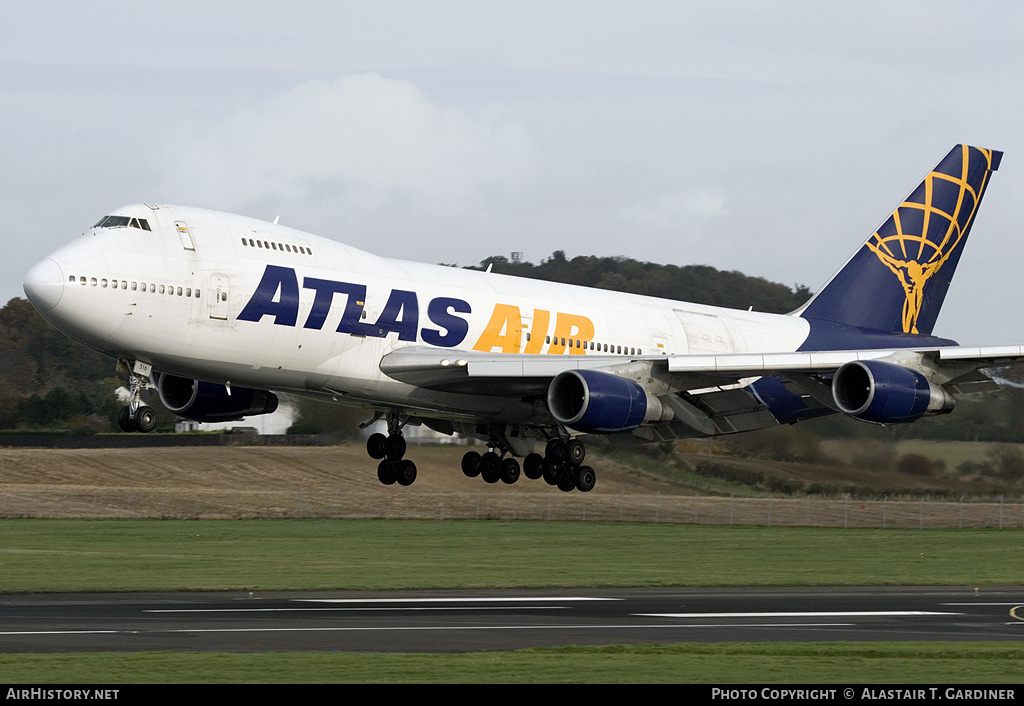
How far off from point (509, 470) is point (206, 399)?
8.67 m

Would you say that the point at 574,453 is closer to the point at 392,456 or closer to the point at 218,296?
the point at 392,456

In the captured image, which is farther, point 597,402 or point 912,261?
point 912,261

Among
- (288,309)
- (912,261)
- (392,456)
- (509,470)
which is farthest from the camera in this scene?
(912,261)

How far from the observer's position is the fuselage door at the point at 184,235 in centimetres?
3000

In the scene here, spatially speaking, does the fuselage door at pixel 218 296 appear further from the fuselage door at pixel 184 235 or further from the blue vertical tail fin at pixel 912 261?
the blue vertical tail fin at pixel 912 261

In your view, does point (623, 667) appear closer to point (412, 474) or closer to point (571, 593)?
point (571, 593)

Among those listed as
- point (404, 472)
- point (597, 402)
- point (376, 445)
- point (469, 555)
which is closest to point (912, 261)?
point (597, 402)

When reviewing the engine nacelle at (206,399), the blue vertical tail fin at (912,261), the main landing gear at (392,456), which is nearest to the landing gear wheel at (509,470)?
the main landing gear at (392,456)

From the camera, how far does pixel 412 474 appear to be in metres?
38.3

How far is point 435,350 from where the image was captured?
3338 centimetres

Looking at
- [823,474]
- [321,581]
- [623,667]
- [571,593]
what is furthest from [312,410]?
[623,667]

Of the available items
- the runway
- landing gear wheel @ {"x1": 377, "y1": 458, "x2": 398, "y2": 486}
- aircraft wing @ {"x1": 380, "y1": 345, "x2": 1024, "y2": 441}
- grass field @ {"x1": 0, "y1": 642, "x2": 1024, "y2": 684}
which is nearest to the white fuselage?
aircraft wing @ {"x1": 380, "y1": 345, "x2": 1024, "y2": 441}

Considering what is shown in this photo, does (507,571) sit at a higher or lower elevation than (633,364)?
lower

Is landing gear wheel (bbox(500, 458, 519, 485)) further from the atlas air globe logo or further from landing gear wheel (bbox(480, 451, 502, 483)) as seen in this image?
the atlas air globe logo
